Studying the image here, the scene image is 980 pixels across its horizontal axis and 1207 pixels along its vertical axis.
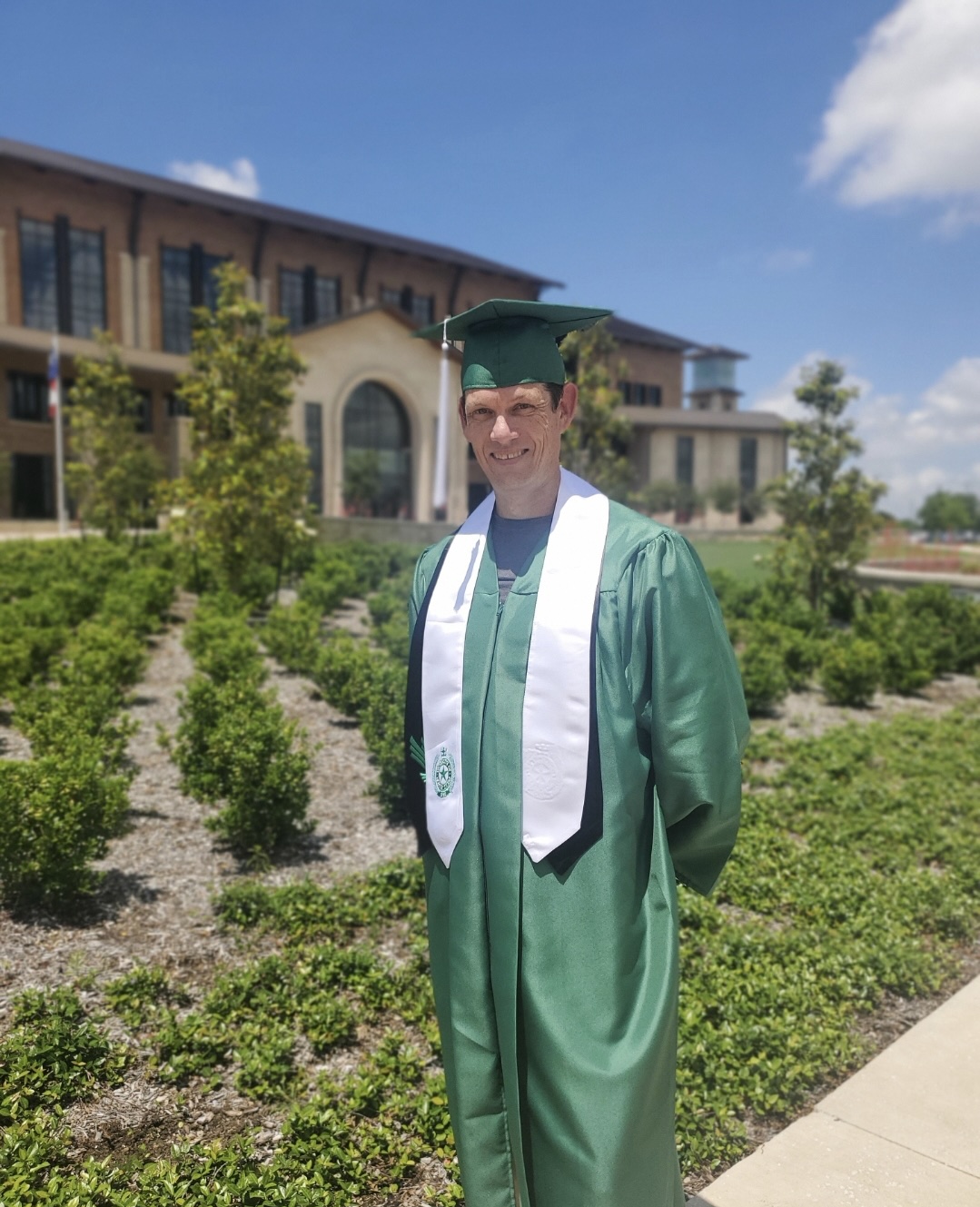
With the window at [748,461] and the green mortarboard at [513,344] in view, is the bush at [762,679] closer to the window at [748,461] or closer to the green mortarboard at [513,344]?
the green mortarboard at [513,344]

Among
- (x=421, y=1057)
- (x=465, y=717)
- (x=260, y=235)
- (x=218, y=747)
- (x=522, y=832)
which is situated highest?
(x=260, y=235)

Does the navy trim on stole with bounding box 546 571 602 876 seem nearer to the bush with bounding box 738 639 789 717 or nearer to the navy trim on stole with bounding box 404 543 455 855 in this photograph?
the navy trim on stole with bounding box 404 543 455 855

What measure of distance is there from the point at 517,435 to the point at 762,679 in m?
8.01

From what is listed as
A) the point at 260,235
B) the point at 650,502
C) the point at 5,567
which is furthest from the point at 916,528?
the point at 5,567

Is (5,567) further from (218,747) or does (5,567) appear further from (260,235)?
(260,235)

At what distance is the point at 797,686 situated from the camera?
37.6 feet

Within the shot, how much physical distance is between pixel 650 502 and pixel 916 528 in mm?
52126

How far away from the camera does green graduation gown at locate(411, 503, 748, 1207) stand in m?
1.98

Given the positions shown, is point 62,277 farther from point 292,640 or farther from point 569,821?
point 569,821

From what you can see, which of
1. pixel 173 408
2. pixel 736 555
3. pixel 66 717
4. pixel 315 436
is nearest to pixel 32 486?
pixel 173 408

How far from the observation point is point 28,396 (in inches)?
1470

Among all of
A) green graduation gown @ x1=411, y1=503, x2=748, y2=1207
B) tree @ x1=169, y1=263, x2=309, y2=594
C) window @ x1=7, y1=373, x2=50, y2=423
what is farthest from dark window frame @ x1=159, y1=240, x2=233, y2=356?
green graduation gown @ x1=411, y1=503, x2=748, y2=1207

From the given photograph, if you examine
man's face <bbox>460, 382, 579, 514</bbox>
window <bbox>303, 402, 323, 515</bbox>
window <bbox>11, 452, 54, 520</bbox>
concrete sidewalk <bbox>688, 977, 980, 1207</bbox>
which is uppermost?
window <bbox>303, 402, 323, 515</bbox>

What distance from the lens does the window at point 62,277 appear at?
1502 inches
